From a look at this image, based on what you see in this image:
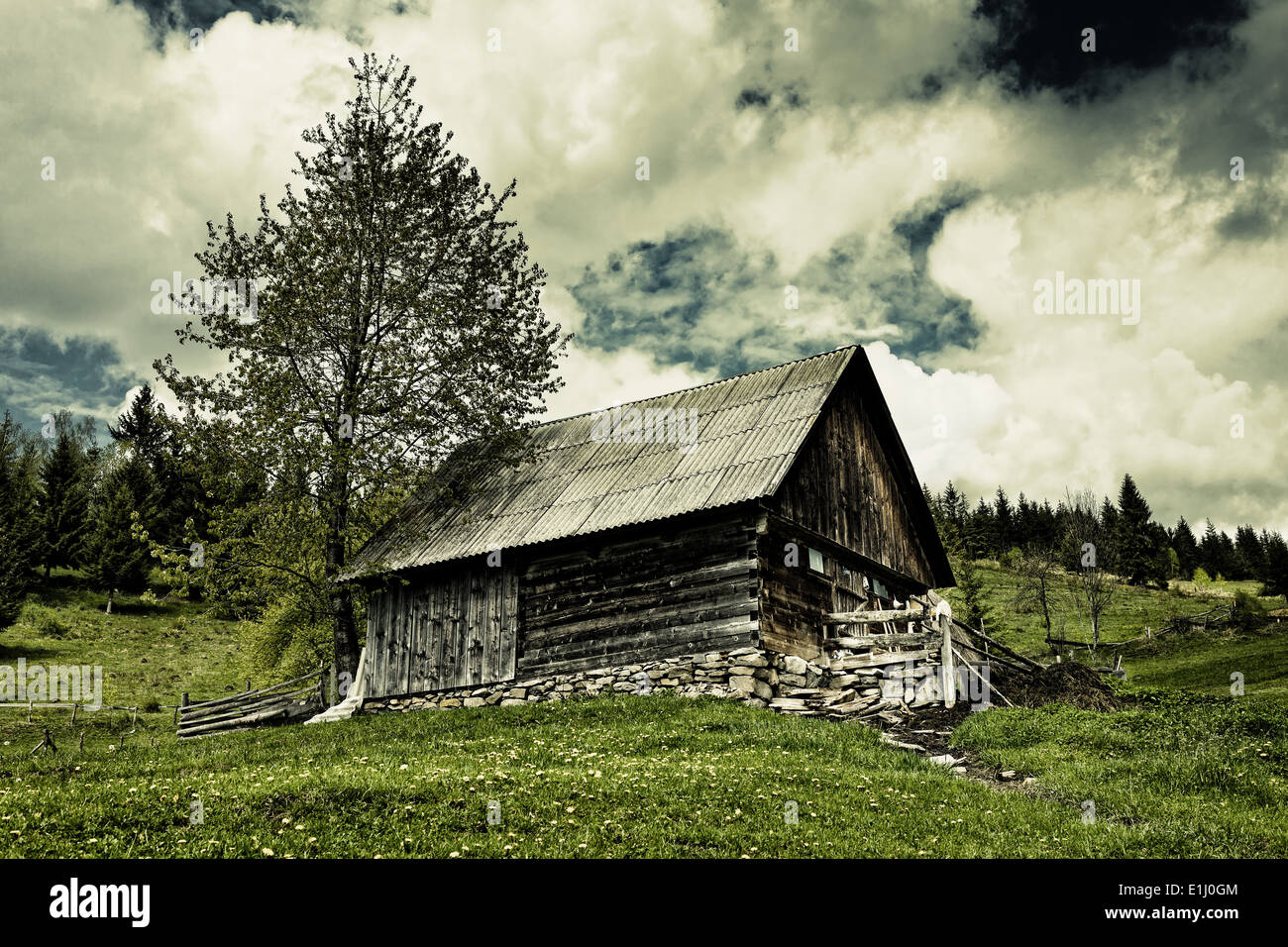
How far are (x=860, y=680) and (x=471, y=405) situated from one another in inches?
517

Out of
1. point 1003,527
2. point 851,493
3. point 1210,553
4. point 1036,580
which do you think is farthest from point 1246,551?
point 851,493

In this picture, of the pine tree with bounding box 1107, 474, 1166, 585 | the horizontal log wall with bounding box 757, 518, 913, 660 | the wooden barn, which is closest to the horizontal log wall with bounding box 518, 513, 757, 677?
the wooden barn

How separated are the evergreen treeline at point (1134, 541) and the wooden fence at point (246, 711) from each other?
200ft

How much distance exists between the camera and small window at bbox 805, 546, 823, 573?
70.3ft

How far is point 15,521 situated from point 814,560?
1898 inches

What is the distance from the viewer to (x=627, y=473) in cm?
2270

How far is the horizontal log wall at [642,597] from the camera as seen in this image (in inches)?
754

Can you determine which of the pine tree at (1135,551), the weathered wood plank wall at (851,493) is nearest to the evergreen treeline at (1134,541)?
the pine tree at (1135,551)

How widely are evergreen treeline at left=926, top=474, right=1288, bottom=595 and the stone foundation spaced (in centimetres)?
5951

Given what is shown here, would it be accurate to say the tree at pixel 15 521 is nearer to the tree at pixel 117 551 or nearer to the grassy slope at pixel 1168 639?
the tree at pixel 117 551

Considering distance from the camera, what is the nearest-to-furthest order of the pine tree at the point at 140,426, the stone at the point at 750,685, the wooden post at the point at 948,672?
1. the wooden post at the point at 948,672
2. the stone at the point at 750,685
3. the pine tree at the point at 140,426

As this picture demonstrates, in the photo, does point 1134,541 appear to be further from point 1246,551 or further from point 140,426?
point 140,426

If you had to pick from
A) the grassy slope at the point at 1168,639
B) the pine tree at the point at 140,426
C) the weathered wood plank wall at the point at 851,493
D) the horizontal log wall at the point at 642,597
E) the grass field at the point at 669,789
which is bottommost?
the grassy slope at the point at 1168,639
